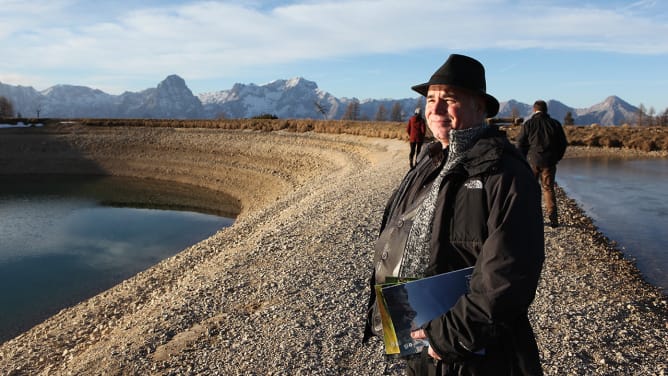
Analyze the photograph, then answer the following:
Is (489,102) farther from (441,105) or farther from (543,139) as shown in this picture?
(543,139)

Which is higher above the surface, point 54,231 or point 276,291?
point 276,291

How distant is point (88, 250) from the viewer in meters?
20.6

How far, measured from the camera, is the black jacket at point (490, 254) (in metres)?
2.35

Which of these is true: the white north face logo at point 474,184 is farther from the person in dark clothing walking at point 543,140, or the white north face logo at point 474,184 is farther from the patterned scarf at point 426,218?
the person in dark clothing walking at point 543,140

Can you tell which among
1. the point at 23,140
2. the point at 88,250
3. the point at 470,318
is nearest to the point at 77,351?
the point at 470,318

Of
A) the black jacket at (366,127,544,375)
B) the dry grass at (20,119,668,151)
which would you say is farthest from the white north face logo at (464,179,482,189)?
the dry grass at (20,119,668,151)

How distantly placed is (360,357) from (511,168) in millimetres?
4227

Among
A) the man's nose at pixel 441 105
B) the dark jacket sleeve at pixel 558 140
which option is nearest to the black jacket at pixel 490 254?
the man's nose at pixel 441 105

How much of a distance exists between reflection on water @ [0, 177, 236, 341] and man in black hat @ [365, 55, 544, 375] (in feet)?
42.6

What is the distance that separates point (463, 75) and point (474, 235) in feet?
3.01

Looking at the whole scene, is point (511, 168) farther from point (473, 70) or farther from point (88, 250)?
point (88, 250)

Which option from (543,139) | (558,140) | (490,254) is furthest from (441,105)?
(558,140)

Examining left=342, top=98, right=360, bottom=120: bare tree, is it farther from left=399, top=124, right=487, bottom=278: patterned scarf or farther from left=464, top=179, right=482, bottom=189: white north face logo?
left=464, top=179, right=482, bottom=189: white north face logo

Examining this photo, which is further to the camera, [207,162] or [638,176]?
[207,162]
